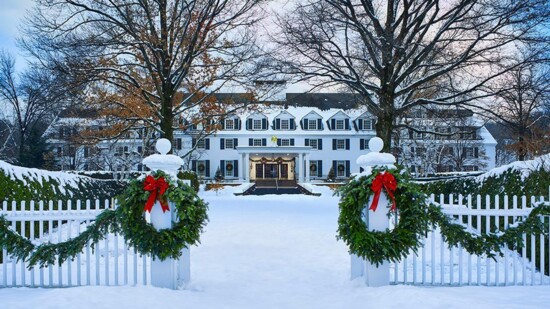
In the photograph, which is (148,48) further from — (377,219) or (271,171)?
(271,171)

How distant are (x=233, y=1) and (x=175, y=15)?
2.42 metres

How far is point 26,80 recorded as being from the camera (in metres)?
30.2

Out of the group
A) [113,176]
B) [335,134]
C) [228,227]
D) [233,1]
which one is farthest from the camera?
[335,134]

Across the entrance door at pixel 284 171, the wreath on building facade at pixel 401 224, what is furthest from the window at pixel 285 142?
the wreath on building facade at pixel 401 224

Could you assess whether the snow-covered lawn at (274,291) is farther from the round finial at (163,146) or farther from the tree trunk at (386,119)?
the tree trunk at (386,119)

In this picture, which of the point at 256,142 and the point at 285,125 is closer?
the point at 256,142

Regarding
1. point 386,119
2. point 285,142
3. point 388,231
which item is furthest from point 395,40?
point 285,142

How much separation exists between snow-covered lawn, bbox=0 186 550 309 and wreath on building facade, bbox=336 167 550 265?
0.53 m

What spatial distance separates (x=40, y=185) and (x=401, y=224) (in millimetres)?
8143

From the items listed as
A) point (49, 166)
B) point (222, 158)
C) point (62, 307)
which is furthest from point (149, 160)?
point (222, 158)

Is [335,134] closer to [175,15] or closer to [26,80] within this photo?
[26,80]

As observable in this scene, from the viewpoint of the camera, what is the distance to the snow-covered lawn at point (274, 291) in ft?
15.1

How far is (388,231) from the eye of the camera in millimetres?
5254

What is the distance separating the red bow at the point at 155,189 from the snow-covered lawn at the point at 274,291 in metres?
1.04
